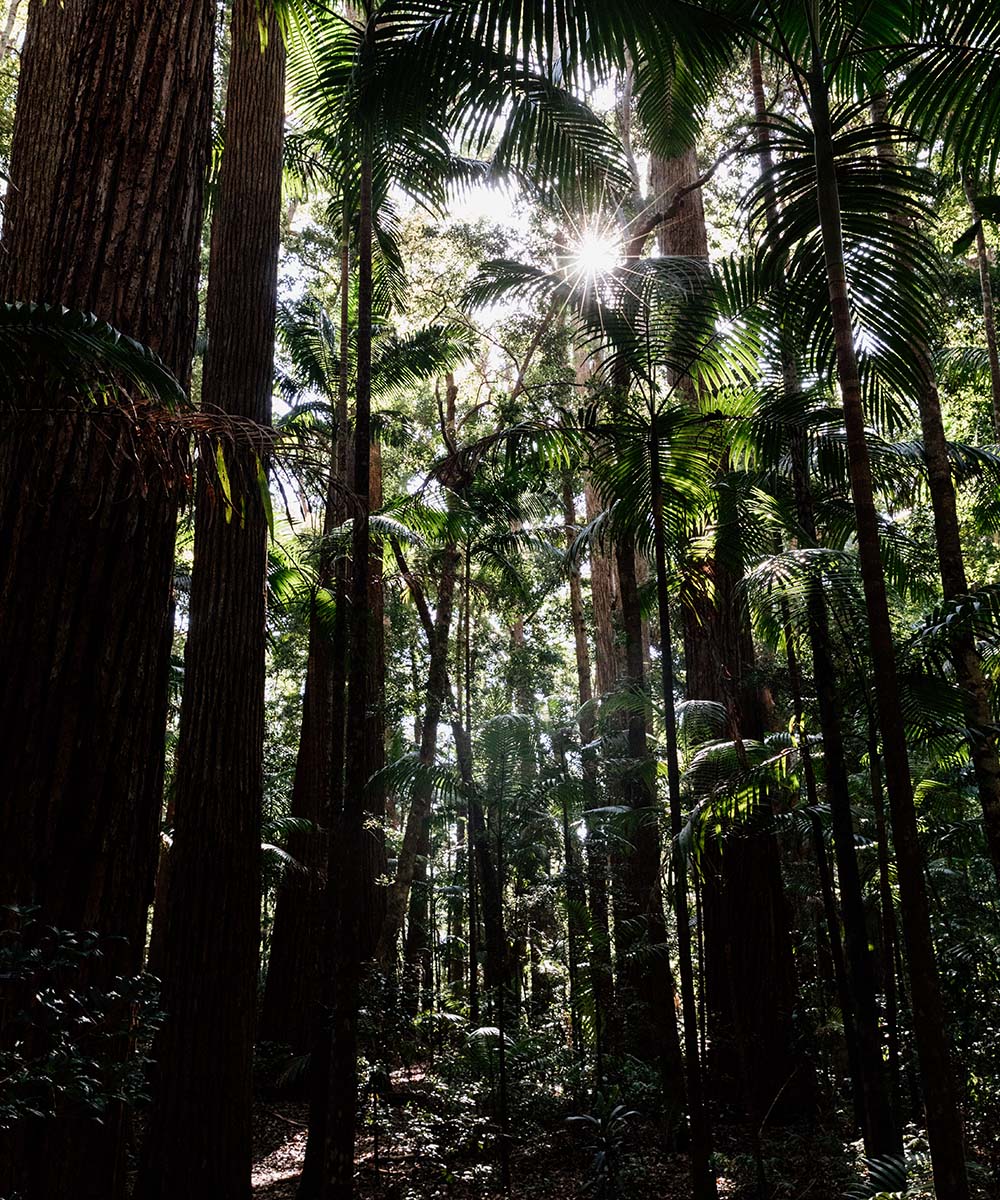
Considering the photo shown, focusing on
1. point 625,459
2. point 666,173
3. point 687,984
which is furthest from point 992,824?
point 666,173

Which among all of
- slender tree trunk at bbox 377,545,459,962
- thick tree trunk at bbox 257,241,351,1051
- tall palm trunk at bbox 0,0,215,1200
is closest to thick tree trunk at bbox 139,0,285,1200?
tall palm trunk at bbox 0,0,215,1200

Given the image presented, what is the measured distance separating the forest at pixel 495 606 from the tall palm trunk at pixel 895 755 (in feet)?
0.05

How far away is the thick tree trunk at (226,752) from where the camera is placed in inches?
174

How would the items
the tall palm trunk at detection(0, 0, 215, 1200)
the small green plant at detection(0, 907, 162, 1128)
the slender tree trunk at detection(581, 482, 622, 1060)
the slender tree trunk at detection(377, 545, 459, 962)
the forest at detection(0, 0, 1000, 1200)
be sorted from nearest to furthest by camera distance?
the small green plant at detection(0, 907, 162, 1128)
the tall palm trunk at detection(0, 0, 215, 1200)
the forest at detection(0, 0, 1000, 1200)
the slender tree trunk at detection(581, 482, 622, 1060)
the slender tree trunk at detection(377, 545, 459, 962)

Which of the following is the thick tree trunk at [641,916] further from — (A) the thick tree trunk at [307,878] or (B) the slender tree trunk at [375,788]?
(A) the thick tree trunk at [307,878]

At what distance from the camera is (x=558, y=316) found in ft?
39.2

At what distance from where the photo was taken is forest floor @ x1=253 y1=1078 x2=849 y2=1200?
17.8ft

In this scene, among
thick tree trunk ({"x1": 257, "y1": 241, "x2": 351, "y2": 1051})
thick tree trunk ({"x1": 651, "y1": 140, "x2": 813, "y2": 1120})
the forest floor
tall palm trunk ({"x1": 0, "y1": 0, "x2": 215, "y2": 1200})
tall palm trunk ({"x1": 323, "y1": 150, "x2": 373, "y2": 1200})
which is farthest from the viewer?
thick tree trunk ({"x1": 257, "y1": 241, "x2": 351, "y2": 1051})

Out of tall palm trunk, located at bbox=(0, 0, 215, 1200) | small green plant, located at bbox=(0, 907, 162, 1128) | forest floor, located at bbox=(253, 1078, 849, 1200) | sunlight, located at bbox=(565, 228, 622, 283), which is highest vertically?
sunlight, located at bbox=(565, 228, 622, 283)

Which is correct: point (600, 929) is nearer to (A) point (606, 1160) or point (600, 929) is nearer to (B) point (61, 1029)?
(A) point (606, 1160)

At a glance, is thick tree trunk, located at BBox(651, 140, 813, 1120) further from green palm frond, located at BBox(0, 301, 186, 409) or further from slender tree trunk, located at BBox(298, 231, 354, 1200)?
green palm frond, located at BBox(0, 301, 186, 409)

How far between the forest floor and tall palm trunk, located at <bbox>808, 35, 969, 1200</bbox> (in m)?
3.40

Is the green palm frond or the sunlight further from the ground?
the sunlight

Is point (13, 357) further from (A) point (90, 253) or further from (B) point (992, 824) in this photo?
(B) point (992, 824)
